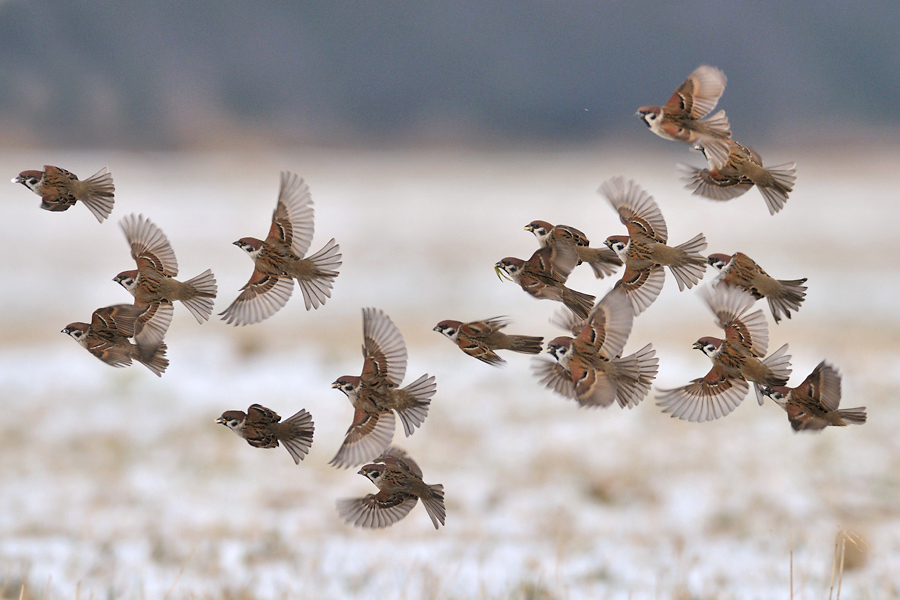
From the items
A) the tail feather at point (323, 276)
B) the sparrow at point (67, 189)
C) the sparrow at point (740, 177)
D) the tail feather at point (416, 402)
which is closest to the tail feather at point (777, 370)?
the sparrow at point (740, 177)

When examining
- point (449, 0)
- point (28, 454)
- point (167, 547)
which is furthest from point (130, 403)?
point (449, 0)

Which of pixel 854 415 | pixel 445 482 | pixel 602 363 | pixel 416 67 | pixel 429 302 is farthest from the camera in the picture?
pixel 416 67

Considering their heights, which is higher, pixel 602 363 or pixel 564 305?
pixel 564 305

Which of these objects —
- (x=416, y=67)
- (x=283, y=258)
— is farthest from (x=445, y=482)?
(x=416, y=67)

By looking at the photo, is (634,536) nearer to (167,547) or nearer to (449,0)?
(167,547)

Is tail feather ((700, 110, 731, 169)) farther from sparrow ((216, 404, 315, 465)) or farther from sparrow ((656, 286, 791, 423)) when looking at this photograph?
sparrow ((216, 404, 315, 465))

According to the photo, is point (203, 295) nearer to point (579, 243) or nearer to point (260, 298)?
point (260, 298)

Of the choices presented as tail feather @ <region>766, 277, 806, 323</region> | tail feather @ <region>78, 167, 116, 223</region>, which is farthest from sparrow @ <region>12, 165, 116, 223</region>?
tail feather @ <region>766, 277, 806, 323</region>
